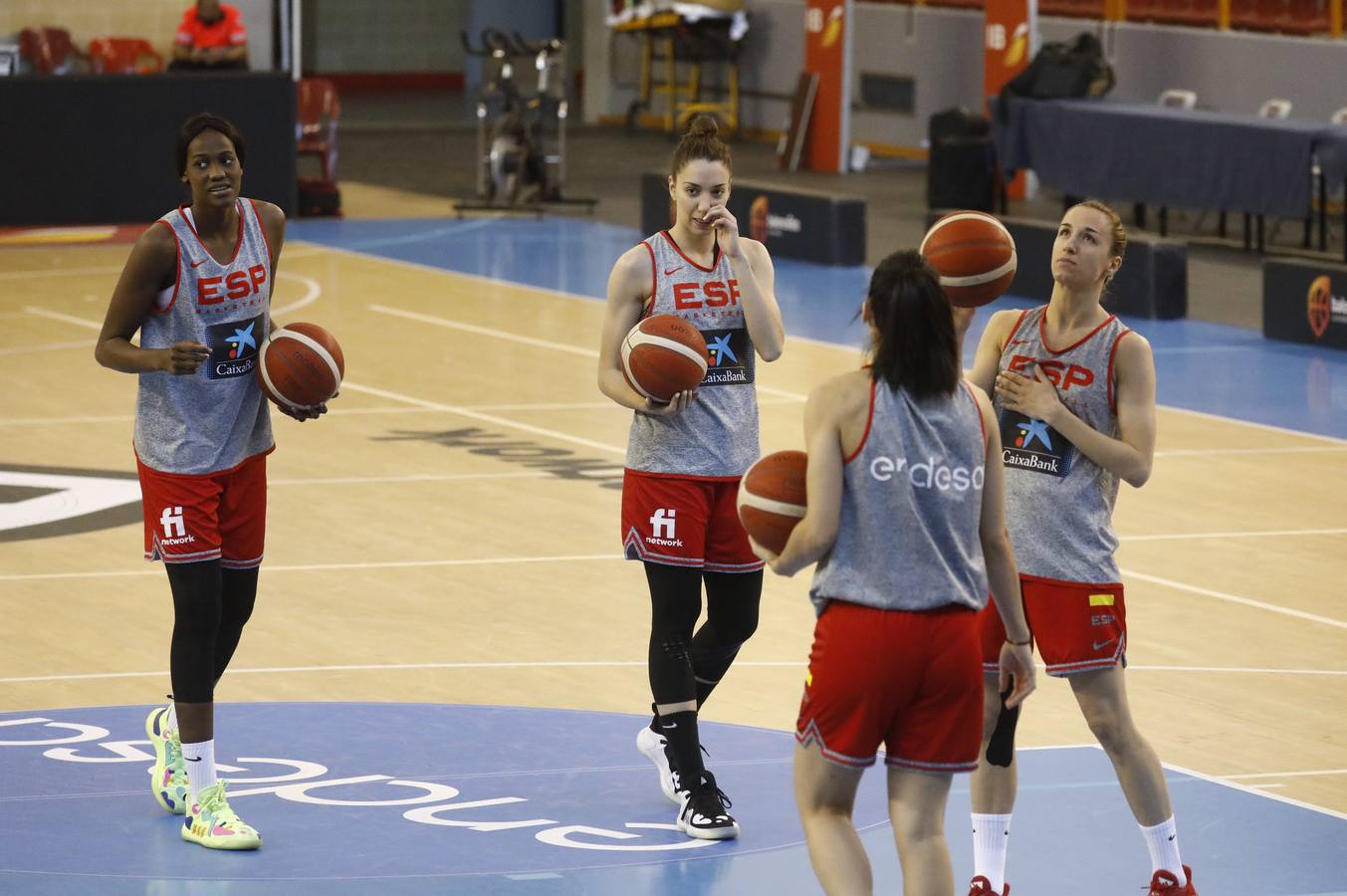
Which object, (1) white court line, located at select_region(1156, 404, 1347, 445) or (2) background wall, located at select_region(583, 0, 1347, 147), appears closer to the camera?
(1) white court line, located at select_region(1156, 404, 1347, 445)

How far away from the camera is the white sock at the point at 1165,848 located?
18.4 ft

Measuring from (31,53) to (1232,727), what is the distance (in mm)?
16960

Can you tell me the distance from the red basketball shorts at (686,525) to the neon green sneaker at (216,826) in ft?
4.38

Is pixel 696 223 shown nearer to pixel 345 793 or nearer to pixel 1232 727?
pixel 345 793

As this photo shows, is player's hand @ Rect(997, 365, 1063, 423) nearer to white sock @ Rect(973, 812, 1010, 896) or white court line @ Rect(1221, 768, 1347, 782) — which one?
white sock @ Rect(973, 812, 1010, 896)

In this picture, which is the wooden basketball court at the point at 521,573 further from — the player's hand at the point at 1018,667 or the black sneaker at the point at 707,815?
the player's hand at the point at 1018,667

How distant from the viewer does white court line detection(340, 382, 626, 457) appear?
12375 millimetres

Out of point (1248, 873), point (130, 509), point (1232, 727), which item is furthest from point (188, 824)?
point (130, 509)

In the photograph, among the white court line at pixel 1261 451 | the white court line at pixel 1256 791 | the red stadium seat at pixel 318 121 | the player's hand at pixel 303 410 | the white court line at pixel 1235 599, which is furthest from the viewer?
the red stadium seat at pixel 318 121

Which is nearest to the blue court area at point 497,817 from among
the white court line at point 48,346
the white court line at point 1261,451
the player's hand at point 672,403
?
the player's hand at point 672,403

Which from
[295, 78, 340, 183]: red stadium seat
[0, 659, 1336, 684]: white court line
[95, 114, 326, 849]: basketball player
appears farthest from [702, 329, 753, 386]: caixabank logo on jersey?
[295, 78, 340, 183]: red stadium seat

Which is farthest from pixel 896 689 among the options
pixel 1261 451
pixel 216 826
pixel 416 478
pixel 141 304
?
pixel 1261 451

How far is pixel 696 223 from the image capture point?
251 inches

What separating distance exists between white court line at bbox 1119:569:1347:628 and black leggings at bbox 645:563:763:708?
11.0ft
